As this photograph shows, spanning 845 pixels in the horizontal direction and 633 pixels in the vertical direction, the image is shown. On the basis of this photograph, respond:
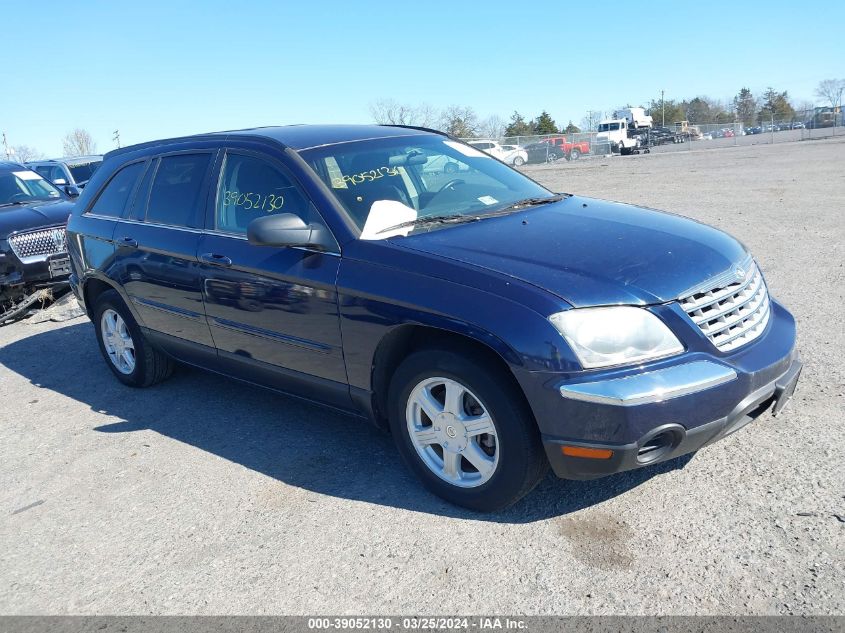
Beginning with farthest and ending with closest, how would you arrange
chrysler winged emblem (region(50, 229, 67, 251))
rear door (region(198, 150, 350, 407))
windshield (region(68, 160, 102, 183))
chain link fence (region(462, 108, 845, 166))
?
1. chain link fence (region(462, 108, 845, 166))
2. windshield (region(68, 160, 102, 183))
3. chrysler winged emblem (region(50, 229, 67, 251))
4. rear door (region(198, 150, 350, 407))

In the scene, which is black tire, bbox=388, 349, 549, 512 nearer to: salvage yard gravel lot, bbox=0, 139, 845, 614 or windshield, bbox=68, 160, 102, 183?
salvage yard gravel lot, bbox=0, 139, 845, 614

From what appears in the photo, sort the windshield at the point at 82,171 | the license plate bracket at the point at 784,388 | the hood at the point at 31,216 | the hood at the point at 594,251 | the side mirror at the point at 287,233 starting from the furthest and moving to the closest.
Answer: the windshield at the point at 82,171
the hood at the point at 31,216
the side mirror at the point at 287,233
the license plate bracket at the point at 784,388
the hood at the point at 594,251

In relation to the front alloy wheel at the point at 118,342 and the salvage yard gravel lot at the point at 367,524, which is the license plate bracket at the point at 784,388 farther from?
the front alloy wheel at the point at 118,342

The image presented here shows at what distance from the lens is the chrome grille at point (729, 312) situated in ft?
10.1

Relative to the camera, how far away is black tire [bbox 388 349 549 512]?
10.2 ft

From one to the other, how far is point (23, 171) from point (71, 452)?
7220 millimetres

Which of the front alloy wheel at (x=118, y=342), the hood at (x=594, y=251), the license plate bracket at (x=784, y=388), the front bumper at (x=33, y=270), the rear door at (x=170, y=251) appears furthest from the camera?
the front bumper at (x=33, y=270)

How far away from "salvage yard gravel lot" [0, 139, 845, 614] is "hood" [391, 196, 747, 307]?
3.40 ft

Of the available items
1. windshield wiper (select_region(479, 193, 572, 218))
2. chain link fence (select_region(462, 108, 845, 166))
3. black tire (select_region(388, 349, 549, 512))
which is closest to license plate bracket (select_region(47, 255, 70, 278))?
windshield wiper (select_region(479, 193, 572, 218))

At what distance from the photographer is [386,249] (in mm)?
3553

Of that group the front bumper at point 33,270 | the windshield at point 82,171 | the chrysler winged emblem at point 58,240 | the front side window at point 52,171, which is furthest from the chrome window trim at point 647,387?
the windshield at point 82,171

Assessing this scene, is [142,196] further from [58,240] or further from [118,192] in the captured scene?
[58,240]

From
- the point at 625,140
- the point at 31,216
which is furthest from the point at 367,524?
the point at 625,140

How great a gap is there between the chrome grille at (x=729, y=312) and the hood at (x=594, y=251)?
78 mm
